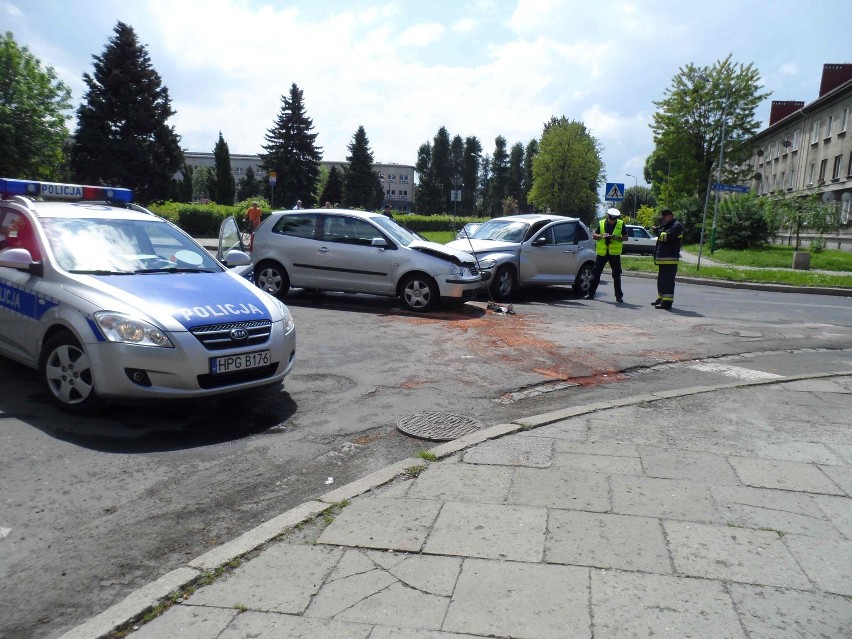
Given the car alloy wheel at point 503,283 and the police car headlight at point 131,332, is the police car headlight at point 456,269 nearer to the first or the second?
the car alloy wheel at point 503,283

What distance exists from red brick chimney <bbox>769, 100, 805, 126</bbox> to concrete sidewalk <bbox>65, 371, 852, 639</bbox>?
63632 mm

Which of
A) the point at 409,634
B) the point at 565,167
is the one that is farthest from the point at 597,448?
the point at 565,167

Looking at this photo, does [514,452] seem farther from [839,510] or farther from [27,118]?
[27,118]

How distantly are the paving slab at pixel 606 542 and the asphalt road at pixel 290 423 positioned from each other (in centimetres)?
146

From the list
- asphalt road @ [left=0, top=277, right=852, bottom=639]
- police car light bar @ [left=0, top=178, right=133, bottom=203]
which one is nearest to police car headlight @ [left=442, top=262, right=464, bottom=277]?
asphalt road @ [left=0, top=277, right=852, bottom=639]

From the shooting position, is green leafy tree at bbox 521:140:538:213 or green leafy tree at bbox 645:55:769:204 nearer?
green leafy tree at bbox 645:55:769:204

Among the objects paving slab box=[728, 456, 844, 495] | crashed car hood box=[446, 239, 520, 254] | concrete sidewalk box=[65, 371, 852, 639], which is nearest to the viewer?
concrete sidewalk box=[65, 371, 852, 639]

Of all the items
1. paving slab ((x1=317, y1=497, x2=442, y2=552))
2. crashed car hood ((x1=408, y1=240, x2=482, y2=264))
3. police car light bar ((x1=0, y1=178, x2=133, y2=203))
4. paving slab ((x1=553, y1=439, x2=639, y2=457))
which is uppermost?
police car light bar ((x1=0, y1=178, x2=133, y2=203))

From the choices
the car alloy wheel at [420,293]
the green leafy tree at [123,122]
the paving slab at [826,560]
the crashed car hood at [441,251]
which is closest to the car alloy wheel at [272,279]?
the car alloy wheel at [420,293]

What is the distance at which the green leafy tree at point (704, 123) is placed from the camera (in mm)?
48781

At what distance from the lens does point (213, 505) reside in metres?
3.95

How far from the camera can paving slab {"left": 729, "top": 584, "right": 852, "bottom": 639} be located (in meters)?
2.70

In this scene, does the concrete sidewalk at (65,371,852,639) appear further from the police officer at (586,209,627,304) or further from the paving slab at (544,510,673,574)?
the police officer at (586,209,627,304)

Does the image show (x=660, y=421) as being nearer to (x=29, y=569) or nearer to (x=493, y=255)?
(x=29, y=569)
